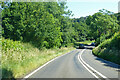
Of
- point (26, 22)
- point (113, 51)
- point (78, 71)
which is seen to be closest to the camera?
point (78, 71)

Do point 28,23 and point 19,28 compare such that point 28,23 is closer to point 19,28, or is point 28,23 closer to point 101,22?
point 19,28

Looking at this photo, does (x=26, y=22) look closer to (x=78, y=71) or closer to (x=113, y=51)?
(x=113, y=51)

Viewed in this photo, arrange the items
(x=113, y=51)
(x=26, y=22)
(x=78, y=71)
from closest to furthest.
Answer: (x=78, y=71) < (x=113, y=51) < (x=26, y=22)

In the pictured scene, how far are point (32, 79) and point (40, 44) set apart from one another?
27.1 metres

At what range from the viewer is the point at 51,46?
41844mm

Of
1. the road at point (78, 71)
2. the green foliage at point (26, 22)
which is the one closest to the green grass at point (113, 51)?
the road at point (78, 71)

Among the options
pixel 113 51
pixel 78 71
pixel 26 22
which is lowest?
pixel 78 71

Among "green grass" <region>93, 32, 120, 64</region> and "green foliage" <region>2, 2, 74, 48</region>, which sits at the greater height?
"green foliage" <region>2, 2, 74, 48</region>

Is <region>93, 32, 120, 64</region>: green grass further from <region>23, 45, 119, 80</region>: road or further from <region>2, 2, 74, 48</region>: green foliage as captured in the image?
<region>2, 2, 74, 48</region>: green foliage

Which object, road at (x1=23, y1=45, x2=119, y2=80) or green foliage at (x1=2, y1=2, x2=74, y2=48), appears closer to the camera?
road at (x1=23, y1=45, x2=119, y2=80)

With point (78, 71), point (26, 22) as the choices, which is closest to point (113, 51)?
point (78, 71)

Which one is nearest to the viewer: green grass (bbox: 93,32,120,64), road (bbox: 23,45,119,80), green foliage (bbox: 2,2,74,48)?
road (bbox: 23,45,119,80)

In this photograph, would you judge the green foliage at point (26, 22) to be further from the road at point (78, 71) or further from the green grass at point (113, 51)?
the road at point (78, 71)

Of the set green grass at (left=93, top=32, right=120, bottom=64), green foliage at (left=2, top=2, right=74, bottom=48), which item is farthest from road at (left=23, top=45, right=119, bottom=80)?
green foliage at (left=2, top=2, right=74, bottom=48)
